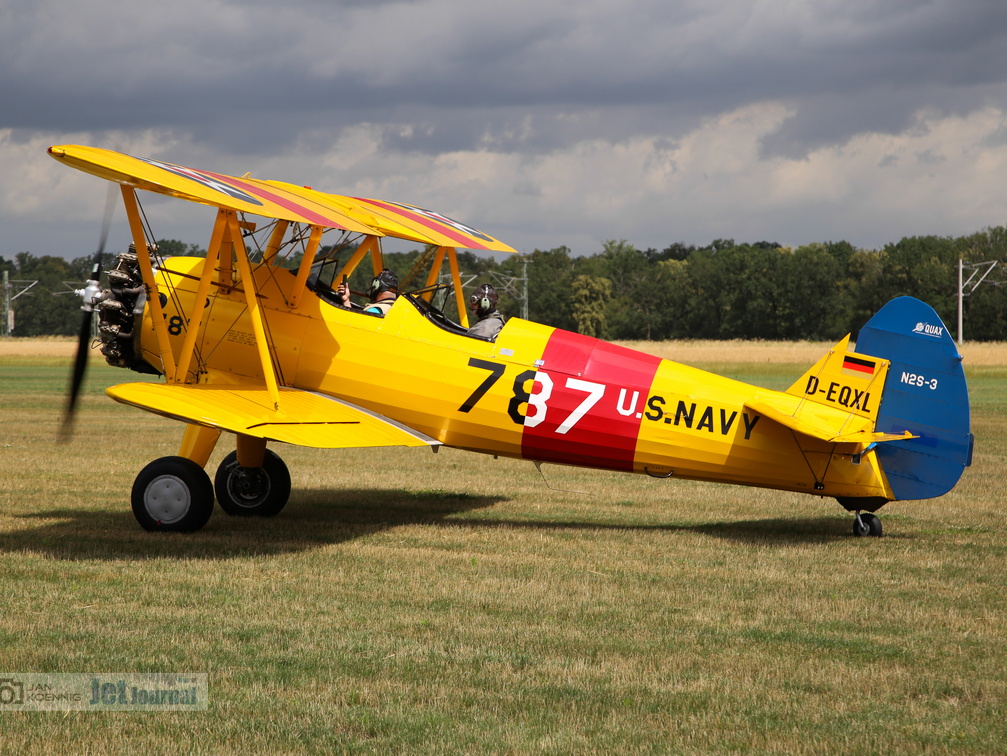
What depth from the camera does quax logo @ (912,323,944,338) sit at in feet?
26.9

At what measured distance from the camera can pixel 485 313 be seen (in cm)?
907

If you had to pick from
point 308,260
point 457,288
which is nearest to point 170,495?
point 308,260

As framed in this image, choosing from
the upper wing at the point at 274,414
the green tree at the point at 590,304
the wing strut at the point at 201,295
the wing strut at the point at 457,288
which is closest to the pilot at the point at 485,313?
the wing strut at the point at 457,288

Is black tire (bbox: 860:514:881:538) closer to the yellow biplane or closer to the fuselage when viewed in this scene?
the yellow biplane

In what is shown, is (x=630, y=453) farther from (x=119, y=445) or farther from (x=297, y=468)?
(x=119, y=445)

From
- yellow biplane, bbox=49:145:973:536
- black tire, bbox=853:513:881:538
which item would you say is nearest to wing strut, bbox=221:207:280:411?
yellow biplane, bbox=49:145:973:536

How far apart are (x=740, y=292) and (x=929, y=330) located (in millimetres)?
79393

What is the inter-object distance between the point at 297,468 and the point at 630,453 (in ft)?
20.4

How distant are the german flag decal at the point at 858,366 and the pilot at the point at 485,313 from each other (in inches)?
120

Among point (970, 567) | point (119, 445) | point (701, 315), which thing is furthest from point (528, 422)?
point (701, 315)

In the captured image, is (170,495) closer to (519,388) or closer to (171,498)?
(171,498)

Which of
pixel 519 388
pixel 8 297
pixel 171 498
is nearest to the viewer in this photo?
pixel 171 498

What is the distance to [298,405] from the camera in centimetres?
845

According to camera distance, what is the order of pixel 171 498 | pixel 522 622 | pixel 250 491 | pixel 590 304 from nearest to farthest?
pixel 522 622 < pixel 171 498 < pixel 250 491 < pixel 590 304
